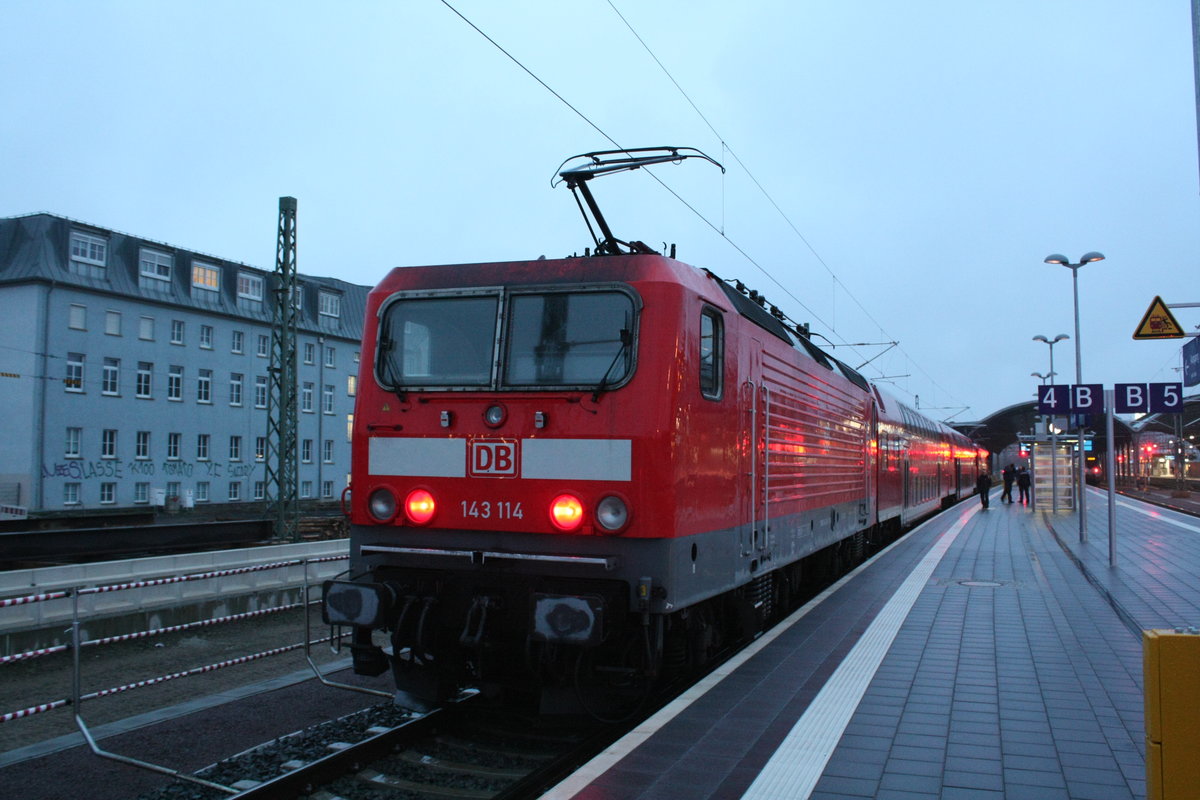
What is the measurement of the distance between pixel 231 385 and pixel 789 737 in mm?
41155

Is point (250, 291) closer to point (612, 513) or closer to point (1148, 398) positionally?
point (1148, 398)

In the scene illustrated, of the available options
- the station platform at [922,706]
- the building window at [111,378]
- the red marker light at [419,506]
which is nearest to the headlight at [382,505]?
the red marker light at [419,506]

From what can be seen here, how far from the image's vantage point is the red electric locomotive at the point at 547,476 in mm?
6215

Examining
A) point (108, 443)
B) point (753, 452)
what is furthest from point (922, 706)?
point (108, 443)

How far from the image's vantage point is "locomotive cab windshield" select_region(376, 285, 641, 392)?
6539 mm

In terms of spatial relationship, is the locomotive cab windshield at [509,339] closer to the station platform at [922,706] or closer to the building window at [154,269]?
the station platform at [922,706]

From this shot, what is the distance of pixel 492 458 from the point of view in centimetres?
657

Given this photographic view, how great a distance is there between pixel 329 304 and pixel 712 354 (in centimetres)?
4431

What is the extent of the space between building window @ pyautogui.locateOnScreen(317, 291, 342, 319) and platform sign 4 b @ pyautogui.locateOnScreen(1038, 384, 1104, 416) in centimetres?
3797

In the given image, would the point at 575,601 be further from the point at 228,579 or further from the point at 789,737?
the point at 228,579

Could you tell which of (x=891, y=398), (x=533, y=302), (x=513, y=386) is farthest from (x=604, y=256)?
(x=891, y=398)

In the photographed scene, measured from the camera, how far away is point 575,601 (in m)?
5.94

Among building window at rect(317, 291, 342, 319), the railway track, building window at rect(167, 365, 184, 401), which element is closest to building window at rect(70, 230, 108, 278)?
building window at rect(167, 365, 184, 401)

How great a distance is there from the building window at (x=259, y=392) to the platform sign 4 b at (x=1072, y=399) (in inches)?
1393
